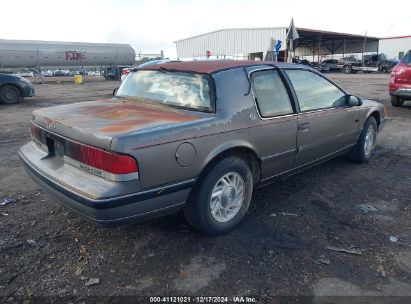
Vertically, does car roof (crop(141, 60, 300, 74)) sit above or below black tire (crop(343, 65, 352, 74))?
below

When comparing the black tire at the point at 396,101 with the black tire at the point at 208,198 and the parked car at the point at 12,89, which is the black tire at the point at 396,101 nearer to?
the black tire at the point at 208,198

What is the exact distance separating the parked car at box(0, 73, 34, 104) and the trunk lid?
418 inches

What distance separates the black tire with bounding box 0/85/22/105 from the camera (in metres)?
12.4

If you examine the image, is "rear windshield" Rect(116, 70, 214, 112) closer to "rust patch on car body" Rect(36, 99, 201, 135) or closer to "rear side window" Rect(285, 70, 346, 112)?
"rust patch on car body" Rect(36, 99, 201, 135)

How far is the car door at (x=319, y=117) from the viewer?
382 centimetres

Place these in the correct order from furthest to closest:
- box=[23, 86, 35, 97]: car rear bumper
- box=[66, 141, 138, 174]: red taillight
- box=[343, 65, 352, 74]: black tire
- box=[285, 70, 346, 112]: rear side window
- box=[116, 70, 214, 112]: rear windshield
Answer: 1. box=[343, 65, 352, 74]: black tire
2. box=[23, 86, 35, 97]: car rear bumper
3. box=[285, 70, 346, 112]: rear side window
4. box=[116, 70, 214, 112]: rear windshield
5. box=[66, 141, 138, 174]: red taillight

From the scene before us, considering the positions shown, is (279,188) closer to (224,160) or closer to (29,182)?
(224,160)

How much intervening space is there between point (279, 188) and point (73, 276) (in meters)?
2.56

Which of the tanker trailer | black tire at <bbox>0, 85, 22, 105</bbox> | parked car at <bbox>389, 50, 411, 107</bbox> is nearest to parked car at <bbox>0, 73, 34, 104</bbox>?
black tire at <bbox>0, 85, 22, 105</bbox>

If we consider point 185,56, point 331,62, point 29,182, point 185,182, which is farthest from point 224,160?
point 185,56

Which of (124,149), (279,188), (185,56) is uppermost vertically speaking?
(185,56)

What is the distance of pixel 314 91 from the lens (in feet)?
13.4

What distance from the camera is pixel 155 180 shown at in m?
2.55

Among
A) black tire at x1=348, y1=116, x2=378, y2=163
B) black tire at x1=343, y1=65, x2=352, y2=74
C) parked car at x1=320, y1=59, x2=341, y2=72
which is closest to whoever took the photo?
black tire at x1=348, y1=116, x2=378, y2=163
